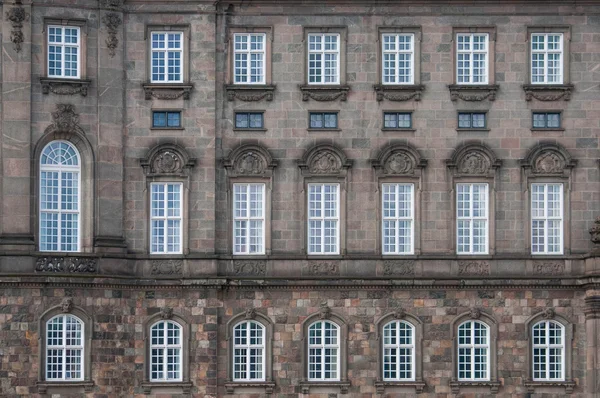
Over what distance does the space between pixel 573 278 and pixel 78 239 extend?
668 inches

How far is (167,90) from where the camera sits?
70.9 metres

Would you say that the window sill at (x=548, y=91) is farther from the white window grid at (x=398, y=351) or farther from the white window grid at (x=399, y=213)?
the white window grid at (x=398, y=351)

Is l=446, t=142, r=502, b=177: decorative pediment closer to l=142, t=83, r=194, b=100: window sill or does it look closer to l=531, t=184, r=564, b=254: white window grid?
l=531, t=184, r=564, b=254: white window grid

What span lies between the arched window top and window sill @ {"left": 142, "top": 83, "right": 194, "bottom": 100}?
325cm

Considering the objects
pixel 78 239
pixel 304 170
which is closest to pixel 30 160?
pixel 78 239

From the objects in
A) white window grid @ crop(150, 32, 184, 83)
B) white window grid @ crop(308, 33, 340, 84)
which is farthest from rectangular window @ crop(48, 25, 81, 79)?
white window grid @ crop(308, 33, 340, 84)

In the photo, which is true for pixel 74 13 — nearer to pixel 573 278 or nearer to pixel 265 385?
pixel 265 385

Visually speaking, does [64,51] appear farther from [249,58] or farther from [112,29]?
[249,58]

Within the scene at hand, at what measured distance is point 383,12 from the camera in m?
71.8

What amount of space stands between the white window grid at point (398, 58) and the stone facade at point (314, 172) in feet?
1.15

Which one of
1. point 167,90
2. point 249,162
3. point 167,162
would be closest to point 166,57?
point 167,90

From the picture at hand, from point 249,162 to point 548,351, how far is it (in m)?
12.2

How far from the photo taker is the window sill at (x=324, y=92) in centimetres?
7119

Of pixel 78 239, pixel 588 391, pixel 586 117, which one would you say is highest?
pixel 586 117
